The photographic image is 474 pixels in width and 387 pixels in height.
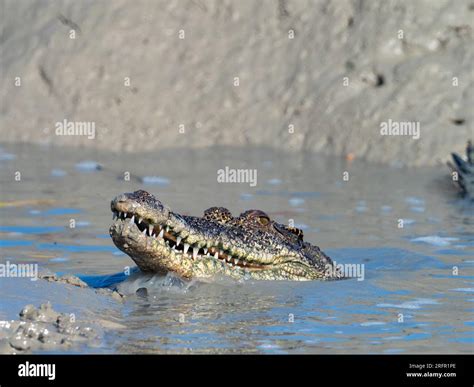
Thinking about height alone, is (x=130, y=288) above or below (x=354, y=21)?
below

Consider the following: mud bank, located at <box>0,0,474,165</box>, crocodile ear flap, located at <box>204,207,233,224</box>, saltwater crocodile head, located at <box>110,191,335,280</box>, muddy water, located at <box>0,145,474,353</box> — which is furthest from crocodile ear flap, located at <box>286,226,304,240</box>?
mud bank, located at <box>0,0,474,165</box>

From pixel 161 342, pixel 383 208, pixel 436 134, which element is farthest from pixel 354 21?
pixel 161 342

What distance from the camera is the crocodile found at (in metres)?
13.9

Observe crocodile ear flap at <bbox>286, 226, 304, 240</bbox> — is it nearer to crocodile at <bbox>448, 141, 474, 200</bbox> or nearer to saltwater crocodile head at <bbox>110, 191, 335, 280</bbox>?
saltwater crocodile head at <bbox>110, 191, 335, 280</bbox>

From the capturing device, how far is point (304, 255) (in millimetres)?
9375

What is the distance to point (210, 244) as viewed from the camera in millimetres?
8727

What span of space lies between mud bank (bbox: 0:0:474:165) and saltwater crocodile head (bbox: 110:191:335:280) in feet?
21.6

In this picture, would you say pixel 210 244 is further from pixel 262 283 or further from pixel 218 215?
pixel 262 283

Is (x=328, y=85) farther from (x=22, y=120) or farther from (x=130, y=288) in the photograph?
(x=130, y=288)

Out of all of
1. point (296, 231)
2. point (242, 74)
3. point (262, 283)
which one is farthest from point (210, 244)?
point (242, 74)

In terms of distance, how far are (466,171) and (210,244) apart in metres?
5.97

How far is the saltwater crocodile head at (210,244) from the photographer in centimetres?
823
